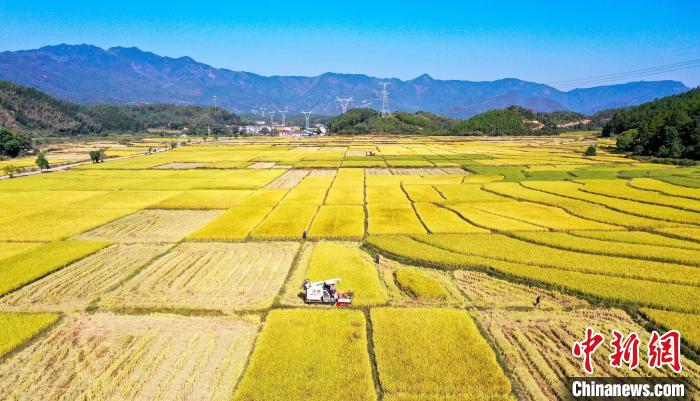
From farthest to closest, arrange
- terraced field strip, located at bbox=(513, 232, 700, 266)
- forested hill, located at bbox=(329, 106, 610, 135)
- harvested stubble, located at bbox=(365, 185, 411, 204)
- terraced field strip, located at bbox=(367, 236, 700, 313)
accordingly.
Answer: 1. forested hill, located at bbox=(329, 106, 610, 135)
2. harvested stubble, located at bbox=(365, 185, 411, 204)
3. terraced field strip, located at bbox=(513, 232, 700, 266)
4. terraced field strip, located at bbox=(367, 236, 700, 313)

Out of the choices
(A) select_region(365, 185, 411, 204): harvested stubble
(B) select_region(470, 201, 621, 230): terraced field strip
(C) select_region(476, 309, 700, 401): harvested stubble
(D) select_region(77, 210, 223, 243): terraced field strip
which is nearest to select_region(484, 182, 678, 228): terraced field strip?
(B) select_region(470, 201, 621, 230): terraced field strip

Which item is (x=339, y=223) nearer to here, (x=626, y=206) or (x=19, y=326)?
(x=19, y=326)

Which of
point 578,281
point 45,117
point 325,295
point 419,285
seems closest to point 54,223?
point 325,295

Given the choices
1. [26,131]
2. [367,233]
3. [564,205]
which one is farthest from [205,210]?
[26,131]

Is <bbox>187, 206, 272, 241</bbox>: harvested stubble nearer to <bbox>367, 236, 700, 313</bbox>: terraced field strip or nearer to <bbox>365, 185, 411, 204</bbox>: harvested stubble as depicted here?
<bbox>365, 185, 411, 204</bbox>: harvested stubble

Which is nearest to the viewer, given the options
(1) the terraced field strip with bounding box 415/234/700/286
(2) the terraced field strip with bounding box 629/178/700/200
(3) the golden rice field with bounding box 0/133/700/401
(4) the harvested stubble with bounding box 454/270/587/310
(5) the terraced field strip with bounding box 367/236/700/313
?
(3) the golden rice field with bounding box 0/133/700/401

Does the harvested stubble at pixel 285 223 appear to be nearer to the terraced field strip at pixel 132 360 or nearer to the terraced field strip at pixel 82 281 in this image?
the terraced field strip at pixel 82 281

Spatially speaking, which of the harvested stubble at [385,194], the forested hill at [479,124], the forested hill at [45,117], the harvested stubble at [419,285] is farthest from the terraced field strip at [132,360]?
the forested hill at [45,117]
